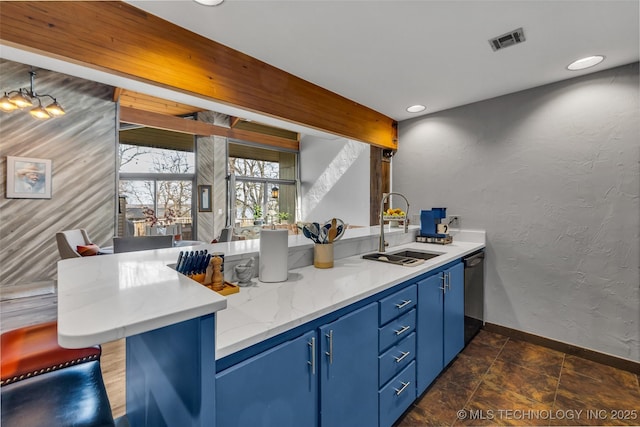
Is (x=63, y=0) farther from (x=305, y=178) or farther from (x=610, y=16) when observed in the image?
(x=305, y=178)

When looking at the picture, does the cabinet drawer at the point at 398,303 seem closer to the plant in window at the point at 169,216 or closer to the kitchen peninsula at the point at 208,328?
the kitchen peninsula at the point at 208,328

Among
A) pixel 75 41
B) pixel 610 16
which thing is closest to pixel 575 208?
pixel 610 16

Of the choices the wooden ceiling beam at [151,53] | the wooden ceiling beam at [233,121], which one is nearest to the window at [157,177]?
the wooden ceiling beam at [233,121]

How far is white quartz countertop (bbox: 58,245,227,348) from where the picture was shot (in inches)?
23.9

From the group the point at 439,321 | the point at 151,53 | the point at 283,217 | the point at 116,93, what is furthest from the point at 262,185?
the point at 439,321

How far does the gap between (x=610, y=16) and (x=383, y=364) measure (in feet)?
7.69

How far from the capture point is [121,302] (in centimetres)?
75

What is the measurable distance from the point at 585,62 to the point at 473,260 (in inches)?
68.0

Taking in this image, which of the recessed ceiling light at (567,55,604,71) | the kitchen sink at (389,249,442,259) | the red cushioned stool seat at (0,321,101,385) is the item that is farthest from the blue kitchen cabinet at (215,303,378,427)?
the recessed ceiling light at (567,55,604,71)

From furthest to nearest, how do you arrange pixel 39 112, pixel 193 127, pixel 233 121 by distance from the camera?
pixel 233 121 < pixel 193 127 < pixel 39 112

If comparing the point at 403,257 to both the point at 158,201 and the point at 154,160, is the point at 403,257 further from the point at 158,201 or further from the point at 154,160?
the point at 154,160

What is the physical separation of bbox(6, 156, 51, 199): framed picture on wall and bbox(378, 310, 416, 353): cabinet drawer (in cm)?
500

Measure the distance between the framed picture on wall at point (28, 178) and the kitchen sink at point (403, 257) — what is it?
15.2 ft

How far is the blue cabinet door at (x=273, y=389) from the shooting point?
860mm
